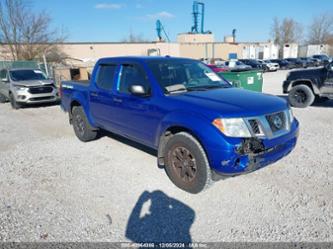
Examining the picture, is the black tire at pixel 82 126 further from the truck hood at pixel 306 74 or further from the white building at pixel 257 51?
the white building at pixel 257 51

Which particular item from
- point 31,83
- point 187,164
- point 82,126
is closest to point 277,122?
point 187,164

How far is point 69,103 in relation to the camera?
6.07 meters

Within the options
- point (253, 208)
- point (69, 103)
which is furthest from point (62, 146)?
point (253, 208)

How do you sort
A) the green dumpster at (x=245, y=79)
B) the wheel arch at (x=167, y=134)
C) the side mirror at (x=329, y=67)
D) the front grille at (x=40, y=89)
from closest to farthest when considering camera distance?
the wheel arch at (x=167, y=134)
the side mirror at (x=329, y=67)
the green dumpster at (x=245, y=79)
the front grille at (x=40, y=89)

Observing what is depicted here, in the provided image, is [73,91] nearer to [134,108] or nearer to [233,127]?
[134,108]

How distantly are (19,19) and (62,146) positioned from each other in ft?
92.9

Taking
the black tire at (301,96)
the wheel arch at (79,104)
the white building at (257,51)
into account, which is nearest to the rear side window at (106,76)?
the wheel arch at (79,104)

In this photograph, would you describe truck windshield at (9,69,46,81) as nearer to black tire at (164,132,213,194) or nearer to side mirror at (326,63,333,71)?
black tire at (164,132,213,194)

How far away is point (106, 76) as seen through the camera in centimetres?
486

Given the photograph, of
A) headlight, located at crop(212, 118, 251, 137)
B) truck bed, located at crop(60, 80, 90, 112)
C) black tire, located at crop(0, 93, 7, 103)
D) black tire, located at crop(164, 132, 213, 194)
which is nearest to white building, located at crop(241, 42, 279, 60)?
black tire, located at crop(0, 93, 7, 103)

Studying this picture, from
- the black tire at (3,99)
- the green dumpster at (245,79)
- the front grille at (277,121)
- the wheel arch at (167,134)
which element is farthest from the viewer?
the black tire at (3,99)

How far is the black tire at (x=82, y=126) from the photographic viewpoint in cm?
564

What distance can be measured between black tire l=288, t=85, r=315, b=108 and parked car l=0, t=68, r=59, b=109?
9.72m

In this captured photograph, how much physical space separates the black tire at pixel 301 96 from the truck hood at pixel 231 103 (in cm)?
623
